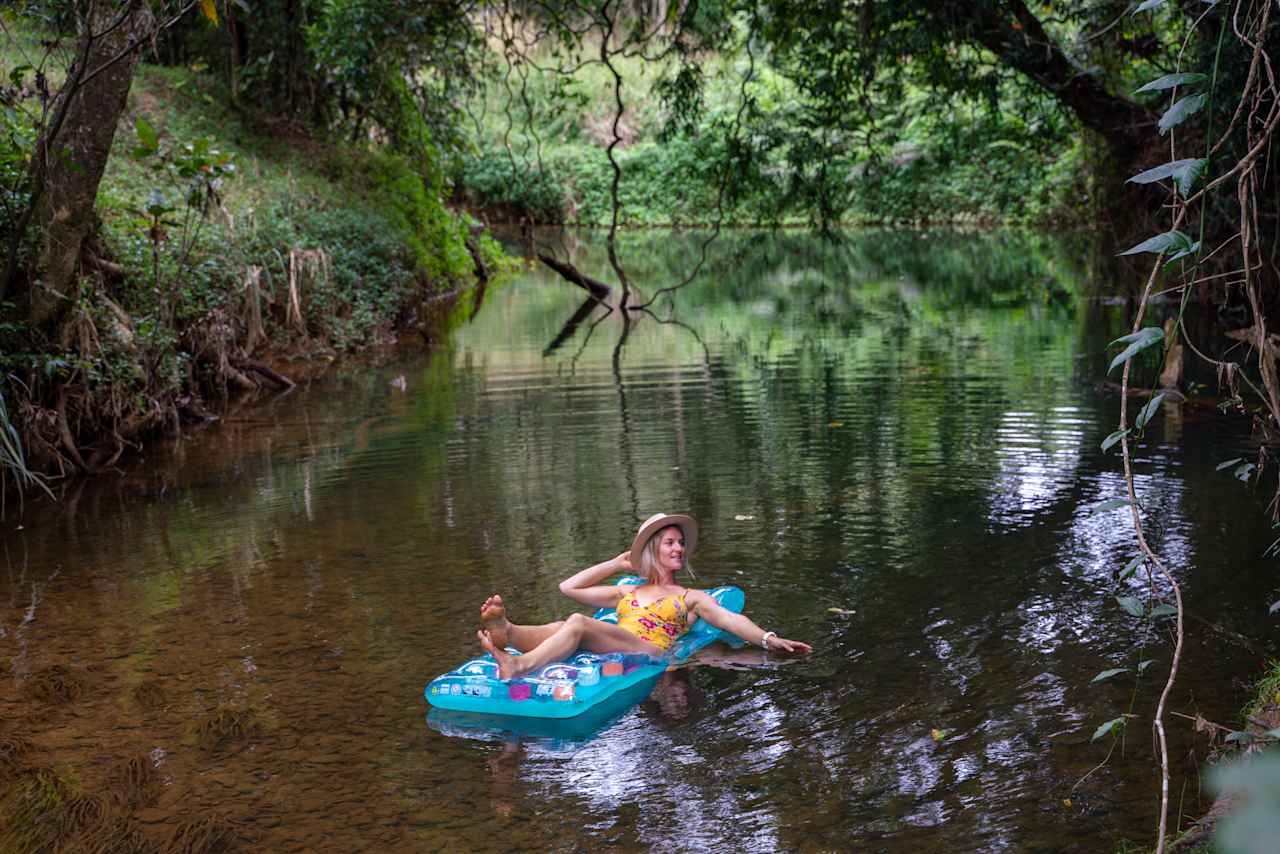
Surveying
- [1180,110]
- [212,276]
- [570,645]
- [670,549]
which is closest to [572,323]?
[212,276]

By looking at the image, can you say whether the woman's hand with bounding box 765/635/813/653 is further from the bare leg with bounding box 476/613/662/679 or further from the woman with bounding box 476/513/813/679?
the bare leg with bounding box 476/613/662/679

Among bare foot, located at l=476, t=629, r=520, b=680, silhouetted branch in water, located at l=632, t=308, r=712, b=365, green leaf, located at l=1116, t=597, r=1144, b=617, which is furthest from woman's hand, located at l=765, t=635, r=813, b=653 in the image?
silhouetted branch in water, located at l=632, t=308, r=712, b=365

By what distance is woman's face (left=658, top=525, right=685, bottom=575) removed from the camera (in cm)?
548

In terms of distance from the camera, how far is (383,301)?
54.7ft

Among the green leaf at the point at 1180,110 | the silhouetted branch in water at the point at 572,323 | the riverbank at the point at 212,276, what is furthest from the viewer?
the silhouetted branch in water at the point at 572,323

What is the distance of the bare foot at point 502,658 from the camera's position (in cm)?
463

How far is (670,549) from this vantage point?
548 cm

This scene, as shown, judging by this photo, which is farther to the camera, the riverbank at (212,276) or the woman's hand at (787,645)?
the riverbank at (212,276)

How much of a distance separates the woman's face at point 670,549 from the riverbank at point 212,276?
4423 millimetres

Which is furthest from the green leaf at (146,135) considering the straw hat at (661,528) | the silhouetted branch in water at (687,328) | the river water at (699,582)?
the silhouetted branch in water at (687,328)

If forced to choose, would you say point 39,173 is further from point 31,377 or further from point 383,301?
point 383,301

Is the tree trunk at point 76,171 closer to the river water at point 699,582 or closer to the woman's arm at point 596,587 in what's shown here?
the river water at point 699,582

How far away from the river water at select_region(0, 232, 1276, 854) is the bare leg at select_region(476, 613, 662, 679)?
0.29 meters

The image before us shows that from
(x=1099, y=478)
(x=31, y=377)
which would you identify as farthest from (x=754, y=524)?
(x=31, y=377)
